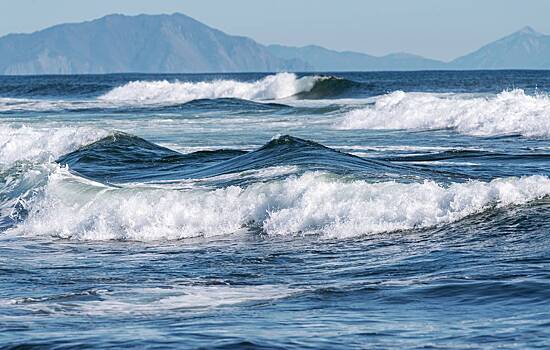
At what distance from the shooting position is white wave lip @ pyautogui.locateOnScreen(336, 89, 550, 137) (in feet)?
112

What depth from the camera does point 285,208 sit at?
16016 millimetres

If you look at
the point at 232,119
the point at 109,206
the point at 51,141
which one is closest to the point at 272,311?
the point at 109,206

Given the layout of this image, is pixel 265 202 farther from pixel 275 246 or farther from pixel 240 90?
pixel 240 90

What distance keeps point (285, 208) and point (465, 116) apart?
74.2ft

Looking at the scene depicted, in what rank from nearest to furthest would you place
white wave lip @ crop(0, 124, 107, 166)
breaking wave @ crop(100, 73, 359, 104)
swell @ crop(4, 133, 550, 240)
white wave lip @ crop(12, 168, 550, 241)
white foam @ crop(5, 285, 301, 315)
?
white foam @ crop(5, 285, 301, 315), white wave lip @ crop(12, 168, 550, 241), swell @ crop(4, 133, 550, 240), white wave lip @ crop(0, 124, 107, 166), breaking wave @ crop(100, 73, 359, 104)

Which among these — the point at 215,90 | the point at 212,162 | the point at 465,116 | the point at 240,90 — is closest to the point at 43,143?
the point at 212,162

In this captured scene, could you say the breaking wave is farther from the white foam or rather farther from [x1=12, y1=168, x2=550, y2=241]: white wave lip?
the white foam

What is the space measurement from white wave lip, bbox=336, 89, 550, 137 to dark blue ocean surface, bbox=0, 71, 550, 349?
4.85 m

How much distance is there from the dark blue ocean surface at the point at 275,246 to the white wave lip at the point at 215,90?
150 feet

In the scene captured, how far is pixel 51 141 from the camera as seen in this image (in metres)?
30.0

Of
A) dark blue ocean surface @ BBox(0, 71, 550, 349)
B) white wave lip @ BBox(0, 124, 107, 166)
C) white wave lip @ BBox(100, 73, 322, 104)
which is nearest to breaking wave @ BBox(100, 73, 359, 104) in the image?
white wave lip @ BBox(100, 73, 322, 104)

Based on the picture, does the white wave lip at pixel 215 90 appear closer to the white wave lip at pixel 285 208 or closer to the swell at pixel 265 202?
the swell at pixel 265 202

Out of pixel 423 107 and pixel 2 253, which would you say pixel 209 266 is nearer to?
pixel 2 253

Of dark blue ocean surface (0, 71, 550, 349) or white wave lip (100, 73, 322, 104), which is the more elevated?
white wave lip (100, 73, 322, 104)
